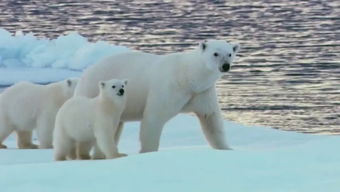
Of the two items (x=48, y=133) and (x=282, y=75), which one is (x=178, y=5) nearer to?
(x=282, y=75)

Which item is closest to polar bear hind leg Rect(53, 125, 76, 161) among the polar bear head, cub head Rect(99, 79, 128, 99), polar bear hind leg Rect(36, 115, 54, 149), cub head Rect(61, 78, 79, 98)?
cub head Rect(99, 79, 128, 99)

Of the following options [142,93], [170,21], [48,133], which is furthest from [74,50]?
[142,93]

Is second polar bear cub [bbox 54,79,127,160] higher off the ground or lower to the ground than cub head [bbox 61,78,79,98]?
higher

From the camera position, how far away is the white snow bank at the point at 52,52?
15250mm

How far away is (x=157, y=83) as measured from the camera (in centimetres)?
759

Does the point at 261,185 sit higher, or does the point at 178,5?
the point at 261,185

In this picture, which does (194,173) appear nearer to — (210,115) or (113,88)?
(113,88)

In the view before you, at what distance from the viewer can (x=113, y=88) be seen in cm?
721

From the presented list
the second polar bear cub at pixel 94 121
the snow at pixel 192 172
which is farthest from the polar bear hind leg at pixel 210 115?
the snow at pixel 192 172

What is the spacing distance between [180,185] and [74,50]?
1116 cm

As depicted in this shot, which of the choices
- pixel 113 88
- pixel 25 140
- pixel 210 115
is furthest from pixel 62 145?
pixel 25 140

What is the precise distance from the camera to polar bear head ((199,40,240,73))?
7.22 metres

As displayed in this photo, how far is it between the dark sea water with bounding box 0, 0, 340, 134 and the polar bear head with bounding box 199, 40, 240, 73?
3.32 m

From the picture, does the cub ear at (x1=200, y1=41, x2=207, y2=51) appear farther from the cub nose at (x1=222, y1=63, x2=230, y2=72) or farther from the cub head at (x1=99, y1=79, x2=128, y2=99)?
the cub head at (x1=99, y1=79, x2=128, y2=99)
